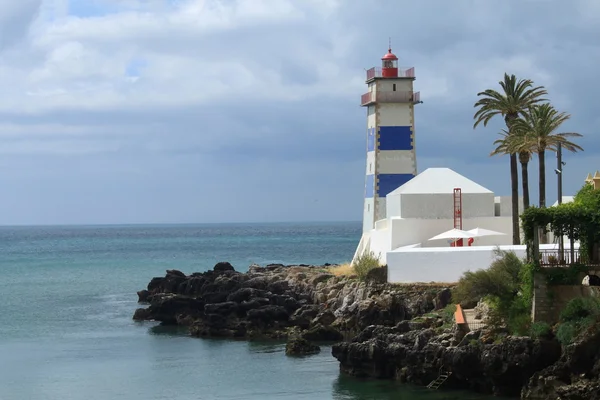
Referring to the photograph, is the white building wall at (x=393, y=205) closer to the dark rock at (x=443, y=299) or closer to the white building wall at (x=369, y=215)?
the white building wall at (x=369, y=215)

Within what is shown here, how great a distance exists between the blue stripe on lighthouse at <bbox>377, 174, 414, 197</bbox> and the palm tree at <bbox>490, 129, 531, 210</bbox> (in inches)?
336

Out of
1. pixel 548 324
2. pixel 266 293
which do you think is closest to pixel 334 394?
pixel 548 324

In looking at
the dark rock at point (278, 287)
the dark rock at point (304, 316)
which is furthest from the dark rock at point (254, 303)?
the dark rock at point (278, 287)

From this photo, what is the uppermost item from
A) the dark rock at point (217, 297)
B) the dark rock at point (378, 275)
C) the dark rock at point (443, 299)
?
the dark rock at point (378, 275)

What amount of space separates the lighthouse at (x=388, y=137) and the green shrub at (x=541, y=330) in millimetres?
24466

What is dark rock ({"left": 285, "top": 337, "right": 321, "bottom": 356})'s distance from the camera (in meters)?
43.7

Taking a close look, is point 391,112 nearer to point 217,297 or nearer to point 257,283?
point 257,283

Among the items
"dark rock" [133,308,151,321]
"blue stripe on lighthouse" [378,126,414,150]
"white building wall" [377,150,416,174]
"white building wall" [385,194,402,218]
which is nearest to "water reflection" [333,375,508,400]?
"white building wall" [385,194,402,218]

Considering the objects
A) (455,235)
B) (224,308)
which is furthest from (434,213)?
(224,308)

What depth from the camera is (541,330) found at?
3472 cm

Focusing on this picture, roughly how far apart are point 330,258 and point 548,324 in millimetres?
77646

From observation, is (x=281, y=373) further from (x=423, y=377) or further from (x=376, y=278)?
(x=376, y=278)

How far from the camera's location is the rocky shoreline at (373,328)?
3378 cm

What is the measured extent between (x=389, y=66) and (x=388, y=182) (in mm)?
6118
